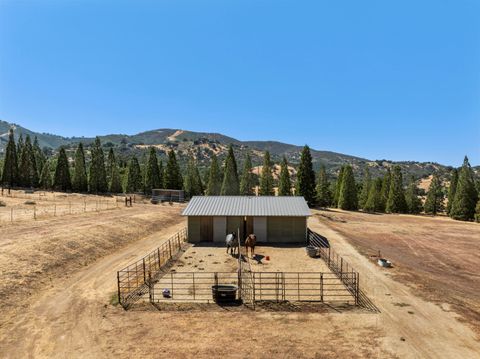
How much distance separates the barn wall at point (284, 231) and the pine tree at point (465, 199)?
175 ft

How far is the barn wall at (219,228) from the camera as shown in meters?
36.8

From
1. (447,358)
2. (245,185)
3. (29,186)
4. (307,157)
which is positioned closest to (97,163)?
(29,186)

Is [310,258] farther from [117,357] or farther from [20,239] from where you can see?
[20,239]

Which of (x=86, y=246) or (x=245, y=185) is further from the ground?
(x=245, y=185)

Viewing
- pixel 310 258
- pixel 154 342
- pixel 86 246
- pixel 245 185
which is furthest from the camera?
pixel 245 185

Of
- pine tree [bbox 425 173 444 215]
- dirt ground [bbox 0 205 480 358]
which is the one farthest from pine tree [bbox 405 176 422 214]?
dirt ground [bbox 0 205 480 358]

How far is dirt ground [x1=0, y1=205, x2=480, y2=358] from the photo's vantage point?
48.0ft

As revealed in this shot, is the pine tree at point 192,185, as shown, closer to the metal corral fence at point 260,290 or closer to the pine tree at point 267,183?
the pine tree at point 267,183

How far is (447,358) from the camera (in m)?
14.1

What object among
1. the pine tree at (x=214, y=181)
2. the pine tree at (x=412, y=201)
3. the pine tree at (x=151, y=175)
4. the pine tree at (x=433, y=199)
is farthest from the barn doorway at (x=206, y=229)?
the pine tree at (x=433, y=199)

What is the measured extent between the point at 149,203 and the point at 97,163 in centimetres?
2305

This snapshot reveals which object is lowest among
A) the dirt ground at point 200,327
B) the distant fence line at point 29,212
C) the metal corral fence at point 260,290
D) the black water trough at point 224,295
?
the dirt ground at point 200,327

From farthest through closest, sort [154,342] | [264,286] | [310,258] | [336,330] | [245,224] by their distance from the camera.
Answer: [245,224] < [310,258] < [264,286] < [336,330] < [154,342]

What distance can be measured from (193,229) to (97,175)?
6023cm
